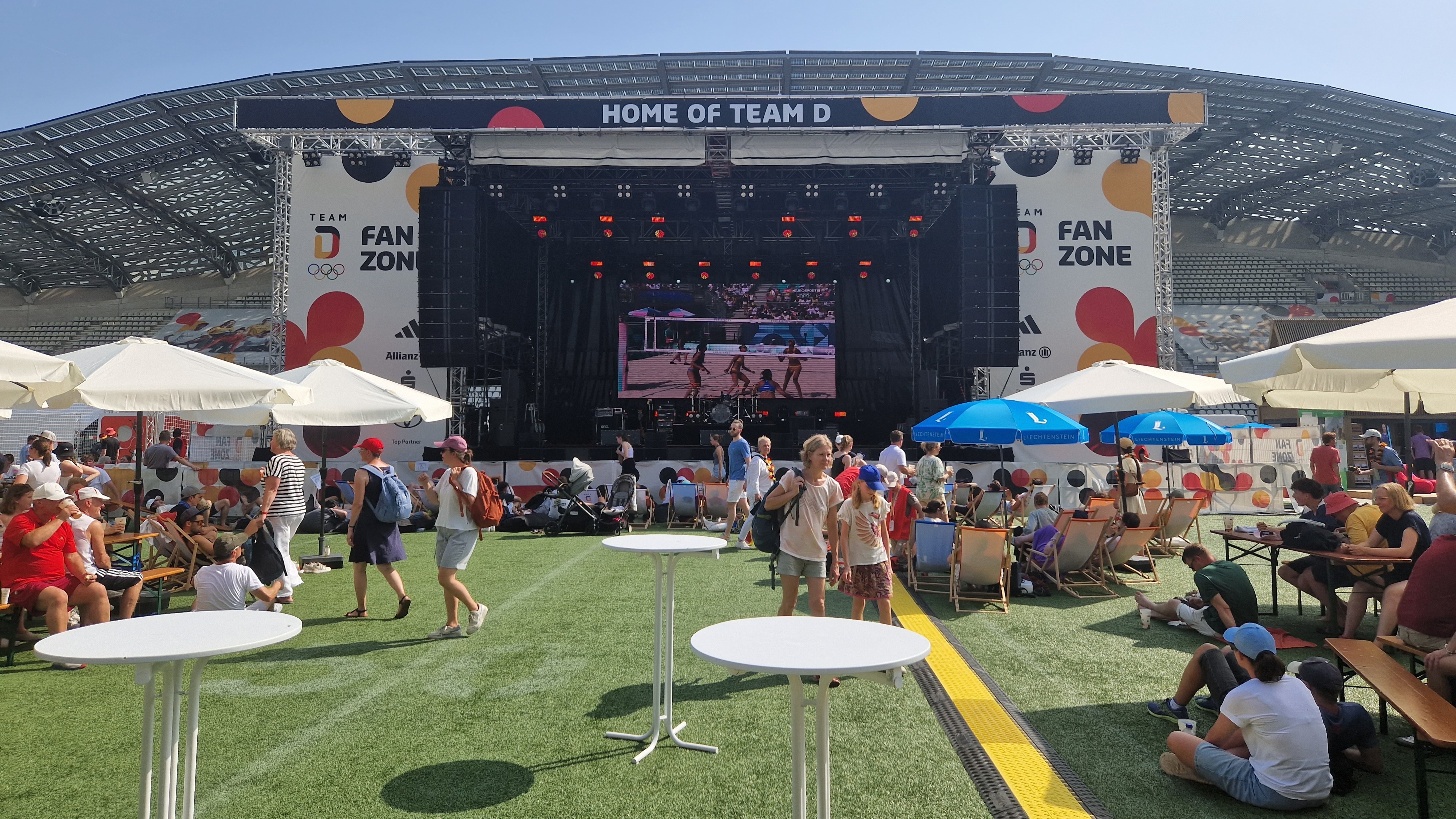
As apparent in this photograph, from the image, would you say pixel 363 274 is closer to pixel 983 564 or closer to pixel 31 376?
pixel 31 376

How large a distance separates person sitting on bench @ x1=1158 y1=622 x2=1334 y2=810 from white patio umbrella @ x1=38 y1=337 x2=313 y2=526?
7.08 meters

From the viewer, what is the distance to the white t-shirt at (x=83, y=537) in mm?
5395

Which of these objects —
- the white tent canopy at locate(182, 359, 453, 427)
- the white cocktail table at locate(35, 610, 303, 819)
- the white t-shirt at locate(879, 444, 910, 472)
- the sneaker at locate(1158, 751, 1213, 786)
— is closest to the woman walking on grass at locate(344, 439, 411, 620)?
the white tent canopy at locate(182, 359, 453, 427)

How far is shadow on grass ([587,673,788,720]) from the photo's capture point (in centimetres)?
413

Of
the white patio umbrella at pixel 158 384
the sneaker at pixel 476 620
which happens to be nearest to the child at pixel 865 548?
the sneaker at pixel 476 620

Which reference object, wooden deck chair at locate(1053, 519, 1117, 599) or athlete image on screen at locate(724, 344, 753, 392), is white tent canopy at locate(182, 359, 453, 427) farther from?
athlete image on screen at locate(724, 344, 753, 392)

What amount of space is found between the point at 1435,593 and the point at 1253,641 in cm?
160

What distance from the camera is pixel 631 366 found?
18.0 metres

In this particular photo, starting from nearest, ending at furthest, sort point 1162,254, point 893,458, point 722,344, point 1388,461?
1. point 893,458
2. point 1388,461
3. point 1162,254
4. point 722,344

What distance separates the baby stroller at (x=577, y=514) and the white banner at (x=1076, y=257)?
8.63 metres

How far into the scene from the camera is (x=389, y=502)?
5.97 meters

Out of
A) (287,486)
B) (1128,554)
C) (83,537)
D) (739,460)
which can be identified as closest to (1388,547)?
(1128,554)

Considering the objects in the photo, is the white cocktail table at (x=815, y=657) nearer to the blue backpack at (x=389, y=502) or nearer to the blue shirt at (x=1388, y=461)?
the blue backpack at (x=389, y=502)

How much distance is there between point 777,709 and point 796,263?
600 inches
